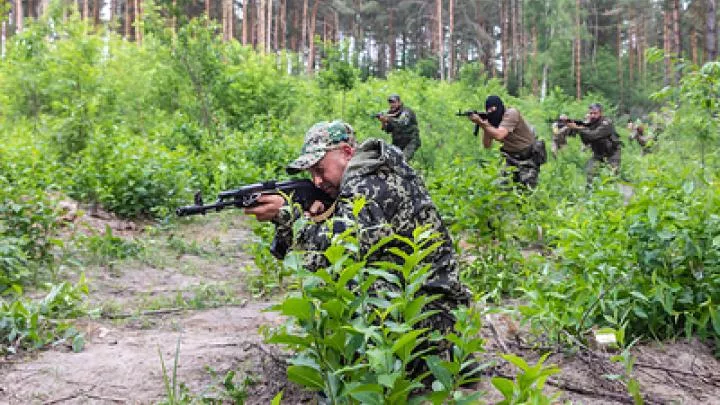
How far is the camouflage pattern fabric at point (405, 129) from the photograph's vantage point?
38.3 ft

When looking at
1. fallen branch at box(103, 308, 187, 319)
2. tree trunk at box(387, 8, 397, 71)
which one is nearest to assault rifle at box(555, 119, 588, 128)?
fallen branch at box(103, 308, 187, 319)

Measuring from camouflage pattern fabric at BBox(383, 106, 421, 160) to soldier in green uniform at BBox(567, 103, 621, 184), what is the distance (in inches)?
108

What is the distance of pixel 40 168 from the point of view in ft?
22.2

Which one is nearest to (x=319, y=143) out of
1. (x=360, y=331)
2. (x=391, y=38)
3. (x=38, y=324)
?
(x=360, y=331)

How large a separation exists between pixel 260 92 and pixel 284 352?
11706mm

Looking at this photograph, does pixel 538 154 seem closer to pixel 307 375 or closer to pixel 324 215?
pixel 324 215

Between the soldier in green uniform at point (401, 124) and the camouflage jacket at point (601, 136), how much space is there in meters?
2.93

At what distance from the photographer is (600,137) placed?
1084cm

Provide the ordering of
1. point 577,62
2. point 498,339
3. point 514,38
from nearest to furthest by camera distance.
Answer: point 498,339 → point 577,62 → point 514,38

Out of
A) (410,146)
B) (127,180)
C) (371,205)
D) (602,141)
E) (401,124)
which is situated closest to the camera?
(371,205)

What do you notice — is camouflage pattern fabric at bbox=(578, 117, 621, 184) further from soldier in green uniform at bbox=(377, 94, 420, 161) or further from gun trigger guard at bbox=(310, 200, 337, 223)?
gun trigger guard at bbox=(310, 200, 337, 223)

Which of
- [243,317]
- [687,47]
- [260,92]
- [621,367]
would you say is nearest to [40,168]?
[243,317]

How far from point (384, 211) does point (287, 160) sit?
799cm

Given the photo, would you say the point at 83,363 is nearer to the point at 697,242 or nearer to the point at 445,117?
the point at 697,242
